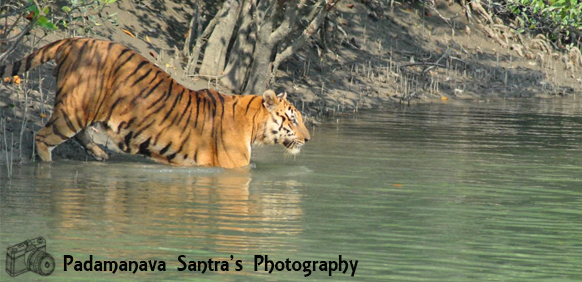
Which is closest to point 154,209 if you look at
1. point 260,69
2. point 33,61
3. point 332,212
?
point 332,212

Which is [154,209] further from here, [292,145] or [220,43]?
[220,43]

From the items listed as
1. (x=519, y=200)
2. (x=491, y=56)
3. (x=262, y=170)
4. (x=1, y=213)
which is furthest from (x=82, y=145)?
(x=491, y=56)

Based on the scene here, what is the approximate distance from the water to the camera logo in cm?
7

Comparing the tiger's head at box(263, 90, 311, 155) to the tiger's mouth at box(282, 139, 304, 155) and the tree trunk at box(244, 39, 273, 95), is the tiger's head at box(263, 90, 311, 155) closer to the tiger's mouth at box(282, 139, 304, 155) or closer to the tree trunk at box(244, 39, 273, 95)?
the tiger's mouth at box(282, 139, 304, 155)

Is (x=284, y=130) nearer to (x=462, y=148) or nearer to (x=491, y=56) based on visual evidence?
(x=462, y=148)

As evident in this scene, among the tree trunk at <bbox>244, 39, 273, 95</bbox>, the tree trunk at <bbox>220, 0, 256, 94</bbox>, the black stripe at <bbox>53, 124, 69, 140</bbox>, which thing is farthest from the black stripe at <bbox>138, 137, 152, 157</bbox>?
the tree trunk at <bbox>220, 0, 256, 94</bbox>

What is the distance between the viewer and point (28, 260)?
5.82 meters

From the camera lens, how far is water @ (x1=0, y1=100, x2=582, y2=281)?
241 inches

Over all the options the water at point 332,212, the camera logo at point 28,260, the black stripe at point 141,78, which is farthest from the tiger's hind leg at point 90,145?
the camera logo at point 28,260

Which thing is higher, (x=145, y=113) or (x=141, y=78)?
(x=141, y=78)

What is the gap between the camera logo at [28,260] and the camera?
18.8ft

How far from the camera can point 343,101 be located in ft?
53.7

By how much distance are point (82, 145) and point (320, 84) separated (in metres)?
7.08

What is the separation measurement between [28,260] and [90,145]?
176 inches
